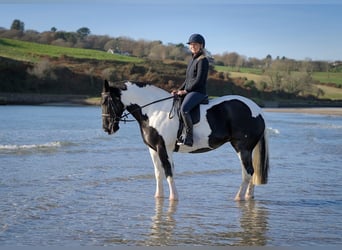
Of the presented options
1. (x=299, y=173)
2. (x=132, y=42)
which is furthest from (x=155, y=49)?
(x=299, y=173)

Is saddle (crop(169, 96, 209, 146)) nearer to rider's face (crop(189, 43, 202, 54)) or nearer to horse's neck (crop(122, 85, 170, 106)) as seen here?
horse's neck (crop(122, 85, 170, 106))

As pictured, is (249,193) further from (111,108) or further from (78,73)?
(78,73)

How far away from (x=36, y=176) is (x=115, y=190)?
205 centimetres

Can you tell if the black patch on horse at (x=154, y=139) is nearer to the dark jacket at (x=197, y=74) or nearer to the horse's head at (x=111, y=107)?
the horse's head at (x=111, y=107)

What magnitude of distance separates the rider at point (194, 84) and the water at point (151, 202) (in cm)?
115

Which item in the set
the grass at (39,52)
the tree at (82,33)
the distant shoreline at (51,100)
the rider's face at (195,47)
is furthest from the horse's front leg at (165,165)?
the tree at (82,33)

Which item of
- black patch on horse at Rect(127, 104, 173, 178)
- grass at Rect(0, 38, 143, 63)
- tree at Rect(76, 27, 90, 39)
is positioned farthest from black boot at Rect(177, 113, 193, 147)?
tree at Rect(76, 27, 90, 39)

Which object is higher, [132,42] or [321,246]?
[132,42]

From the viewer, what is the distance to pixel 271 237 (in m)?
6.09

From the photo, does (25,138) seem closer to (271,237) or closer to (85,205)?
(85,205)

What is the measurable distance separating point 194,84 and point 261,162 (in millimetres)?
1775

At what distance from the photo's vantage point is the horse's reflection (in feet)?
19.3

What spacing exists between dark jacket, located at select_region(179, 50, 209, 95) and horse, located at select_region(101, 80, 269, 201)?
1.04 feet

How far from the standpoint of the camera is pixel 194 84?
7996 mm
